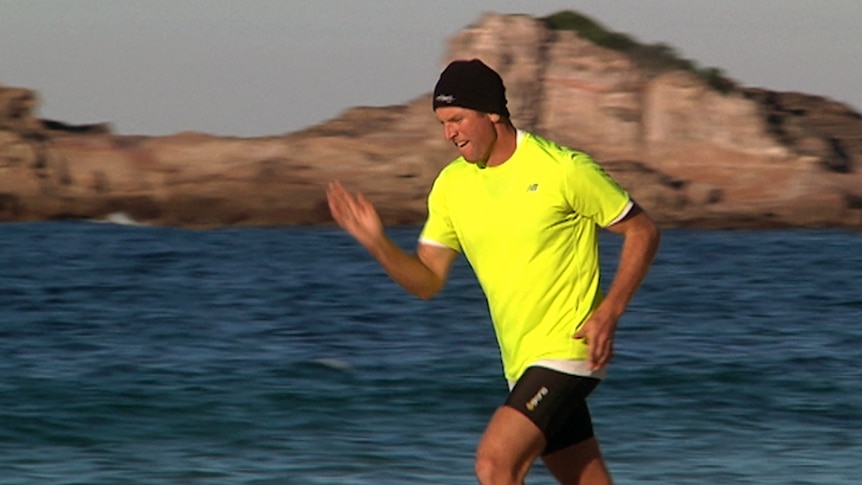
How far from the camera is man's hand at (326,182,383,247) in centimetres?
572

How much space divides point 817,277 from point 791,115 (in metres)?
41.8

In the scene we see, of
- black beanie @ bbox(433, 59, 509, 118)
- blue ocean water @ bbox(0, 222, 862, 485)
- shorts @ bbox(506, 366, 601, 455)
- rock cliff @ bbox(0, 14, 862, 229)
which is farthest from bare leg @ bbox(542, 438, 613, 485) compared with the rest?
rock cliff @ bbox(0, 14, 862, 229)

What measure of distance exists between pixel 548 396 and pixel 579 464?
0.34 meters

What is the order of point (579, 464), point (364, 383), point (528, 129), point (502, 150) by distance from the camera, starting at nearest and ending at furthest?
point (502, 150) → point (579, 464) → point (364, 383) → point (528, 129)

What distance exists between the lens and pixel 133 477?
9789 mm

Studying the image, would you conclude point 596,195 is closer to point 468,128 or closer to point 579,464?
point 468,128

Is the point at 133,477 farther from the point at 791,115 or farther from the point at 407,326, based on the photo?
the point at 791,115

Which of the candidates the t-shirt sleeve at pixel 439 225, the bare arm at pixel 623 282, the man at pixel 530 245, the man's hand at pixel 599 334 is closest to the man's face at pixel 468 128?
the man at pixel 530 245

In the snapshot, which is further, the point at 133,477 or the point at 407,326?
the point at 407,326

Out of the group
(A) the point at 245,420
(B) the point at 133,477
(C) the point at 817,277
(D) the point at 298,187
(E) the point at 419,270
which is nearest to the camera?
(E) the point at 419,270

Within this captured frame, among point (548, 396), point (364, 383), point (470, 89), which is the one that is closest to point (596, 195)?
point (470, 89)

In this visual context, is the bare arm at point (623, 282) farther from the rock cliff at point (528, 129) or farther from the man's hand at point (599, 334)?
the rock cliff at point (528, 129)

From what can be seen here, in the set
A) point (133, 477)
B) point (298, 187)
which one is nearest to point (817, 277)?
point (133, 477)

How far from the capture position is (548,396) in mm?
5703
